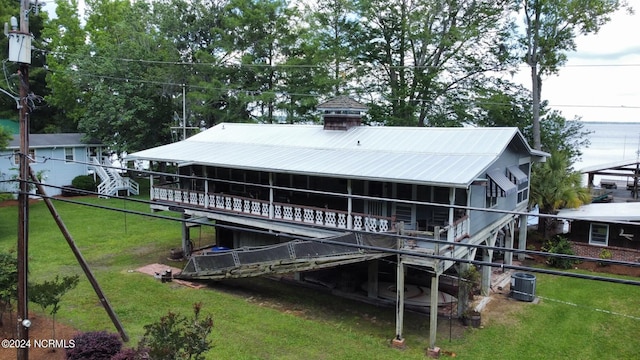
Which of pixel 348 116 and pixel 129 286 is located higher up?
pixel 348 116

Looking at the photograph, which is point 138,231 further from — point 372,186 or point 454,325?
point 454,325

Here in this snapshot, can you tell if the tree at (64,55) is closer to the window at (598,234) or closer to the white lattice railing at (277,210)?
the white lattice railing at (277,210)

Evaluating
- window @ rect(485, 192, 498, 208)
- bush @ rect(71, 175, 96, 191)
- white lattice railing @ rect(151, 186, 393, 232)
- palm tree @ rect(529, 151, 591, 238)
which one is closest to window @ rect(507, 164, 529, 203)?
window @ rect(485, 192, 498, 208)

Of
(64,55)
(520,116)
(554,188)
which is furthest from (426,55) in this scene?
(64,55)

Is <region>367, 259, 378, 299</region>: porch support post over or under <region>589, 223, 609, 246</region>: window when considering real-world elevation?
under

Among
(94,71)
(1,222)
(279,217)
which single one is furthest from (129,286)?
(94,71)

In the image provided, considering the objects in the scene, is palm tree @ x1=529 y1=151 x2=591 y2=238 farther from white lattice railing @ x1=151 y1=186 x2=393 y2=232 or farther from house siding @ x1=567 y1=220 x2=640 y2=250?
white lattice railing @ x1=151 y1=186 x2=393 y2=232
